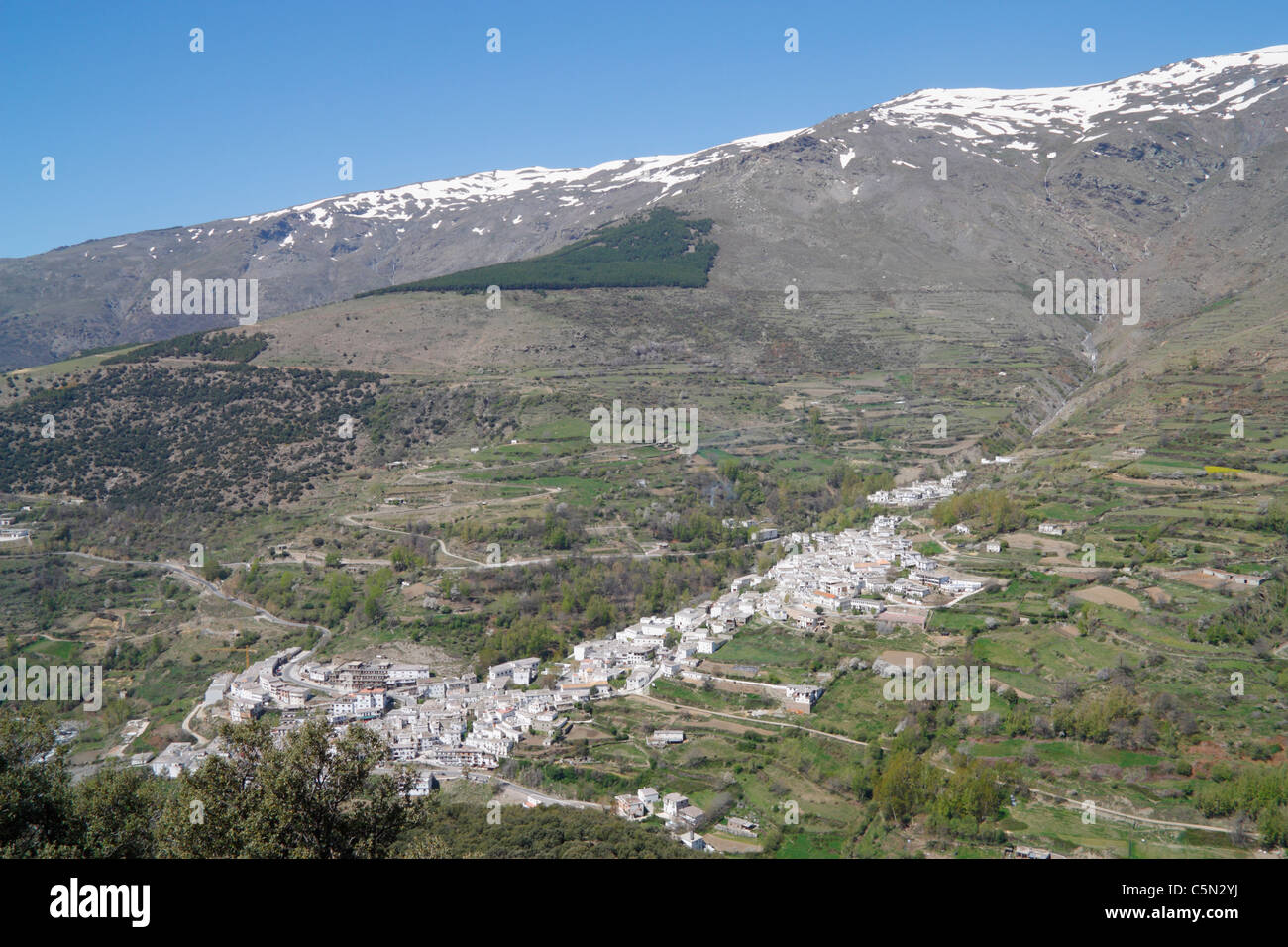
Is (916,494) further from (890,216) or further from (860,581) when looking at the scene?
(890,216)

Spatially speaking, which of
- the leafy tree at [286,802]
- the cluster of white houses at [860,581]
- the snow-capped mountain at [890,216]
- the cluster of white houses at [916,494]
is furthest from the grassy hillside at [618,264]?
the leafy tree at [286,802]

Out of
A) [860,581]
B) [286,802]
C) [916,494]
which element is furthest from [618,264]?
[286,802]

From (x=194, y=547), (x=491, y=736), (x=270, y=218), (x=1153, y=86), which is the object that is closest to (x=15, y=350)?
(x=270, y=218)

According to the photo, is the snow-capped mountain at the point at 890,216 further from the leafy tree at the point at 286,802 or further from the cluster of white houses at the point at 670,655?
the leafy tree at the point at 286,802

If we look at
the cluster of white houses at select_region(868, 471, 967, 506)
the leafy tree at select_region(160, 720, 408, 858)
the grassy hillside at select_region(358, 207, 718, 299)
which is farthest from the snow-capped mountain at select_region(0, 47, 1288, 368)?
the leafy tree at select_region(160, 720, 408, 858)

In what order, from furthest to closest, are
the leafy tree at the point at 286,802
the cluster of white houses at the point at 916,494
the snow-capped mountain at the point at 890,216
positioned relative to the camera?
the snow-capped mountain at the point at 890,216
the cluster of white houses at the point at 916,494
the leafy tree at the point at 286,802
